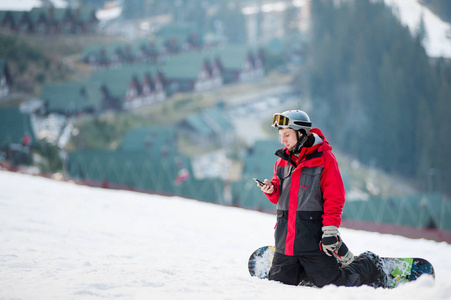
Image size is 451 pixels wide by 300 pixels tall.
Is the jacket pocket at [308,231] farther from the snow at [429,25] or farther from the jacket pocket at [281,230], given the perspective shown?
the snow at [429,25]

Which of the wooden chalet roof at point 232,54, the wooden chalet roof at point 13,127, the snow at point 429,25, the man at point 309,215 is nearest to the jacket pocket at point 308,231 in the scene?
the man at point 309,215

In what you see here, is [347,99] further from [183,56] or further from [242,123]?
[183,56]

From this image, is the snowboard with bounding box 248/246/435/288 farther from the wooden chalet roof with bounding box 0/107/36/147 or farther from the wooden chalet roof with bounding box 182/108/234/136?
the wooden chalet roof with bounding box 182/108/234/136

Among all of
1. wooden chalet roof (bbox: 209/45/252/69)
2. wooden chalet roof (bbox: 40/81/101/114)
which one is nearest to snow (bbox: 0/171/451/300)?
wooden chalet roof (bbox: 40/81/101/114)

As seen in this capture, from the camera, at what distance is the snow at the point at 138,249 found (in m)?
2.25

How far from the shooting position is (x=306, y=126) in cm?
254

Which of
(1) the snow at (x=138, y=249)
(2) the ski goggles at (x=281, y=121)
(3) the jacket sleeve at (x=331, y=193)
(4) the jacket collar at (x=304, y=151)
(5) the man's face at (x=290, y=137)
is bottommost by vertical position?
(1) the snow at (x=138, y=249)

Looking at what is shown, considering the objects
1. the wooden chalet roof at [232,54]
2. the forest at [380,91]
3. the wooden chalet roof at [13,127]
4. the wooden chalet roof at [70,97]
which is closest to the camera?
the wooden chalet roof at [13,127]

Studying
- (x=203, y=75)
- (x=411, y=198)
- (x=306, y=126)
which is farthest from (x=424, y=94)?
(x=306, y=126)

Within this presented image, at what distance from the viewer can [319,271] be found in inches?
97.1

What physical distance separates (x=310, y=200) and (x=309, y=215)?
7cm

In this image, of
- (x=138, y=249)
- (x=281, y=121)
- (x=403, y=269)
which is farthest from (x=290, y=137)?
(x=138, y=249)

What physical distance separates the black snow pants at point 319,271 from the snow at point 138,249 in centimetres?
10

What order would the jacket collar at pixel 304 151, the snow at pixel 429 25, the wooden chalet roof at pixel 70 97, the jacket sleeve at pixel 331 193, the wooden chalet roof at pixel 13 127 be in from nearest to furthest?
the jacket sleeve at pixel 331 193 → the jacket collar at pixel 304 151 → the wooden chalet roof at pixel 13 127 → the wooden chalet roof at pixel 70 97 → the snow at pixel 429 25
